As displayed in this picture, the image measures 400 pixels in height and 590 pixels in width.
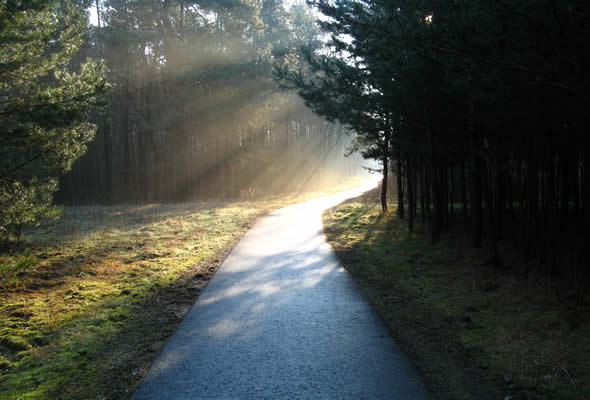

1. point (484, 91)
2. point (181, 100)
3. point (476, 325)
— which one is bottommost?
point (476, 325)

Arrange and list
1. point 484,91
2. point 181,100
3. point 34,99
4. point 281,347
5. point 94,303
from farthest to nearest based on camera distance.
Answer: point 181,100, point 34,99, point 484,91, point 94,303, point 281,347

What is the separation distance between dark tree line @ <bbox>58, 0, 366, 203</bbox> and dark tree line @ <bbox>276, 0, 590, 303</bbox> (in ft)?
44.8

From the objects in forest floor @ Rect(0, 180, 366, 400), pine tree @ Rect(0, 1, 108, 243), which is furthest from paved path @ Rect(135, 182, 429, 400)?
pine tree @ Rect(0, 1, 108, 243)

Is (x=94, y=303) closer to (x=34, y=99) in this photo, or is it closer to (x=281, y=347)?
(x=281, y=347)

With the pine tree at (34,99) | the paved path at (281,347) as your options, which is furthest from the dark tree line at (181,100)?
the paved path at (281,347)

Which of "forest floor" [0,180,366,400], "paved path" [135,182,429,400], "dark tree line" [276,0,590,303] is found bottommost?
"paved path" [135,182,429,400]

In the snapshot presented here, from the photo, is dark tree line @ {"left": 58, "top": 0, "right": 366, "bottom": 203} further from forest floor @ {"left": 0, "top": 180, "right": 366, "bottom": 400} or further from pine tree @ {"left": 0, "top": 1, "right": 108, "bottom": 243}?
pine tree @ {"left": 0, "top": 1, "right": 108, "bottom": 243}

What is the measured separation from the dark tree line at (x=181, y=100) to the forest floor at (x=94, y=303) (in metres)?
15.6

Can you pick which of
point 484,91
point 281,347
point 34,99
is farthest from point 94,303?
point 484,91

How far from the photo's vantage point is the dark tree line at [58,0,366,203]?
25.6 m

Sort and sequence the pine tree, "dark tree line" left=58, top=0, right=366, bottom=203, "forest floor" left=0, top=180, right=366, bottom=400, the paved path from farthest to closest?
"dark tree line" left=58, top=0, right=366, bottom=203
the pine tree
"forest floor" left=0, top=180, right=366, bottom=400
the paved path

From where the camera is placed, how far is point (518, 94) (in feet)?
20.9

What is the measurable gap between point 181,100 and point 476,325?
84.7 feet

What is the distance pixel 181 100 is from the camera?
27.0 meters
